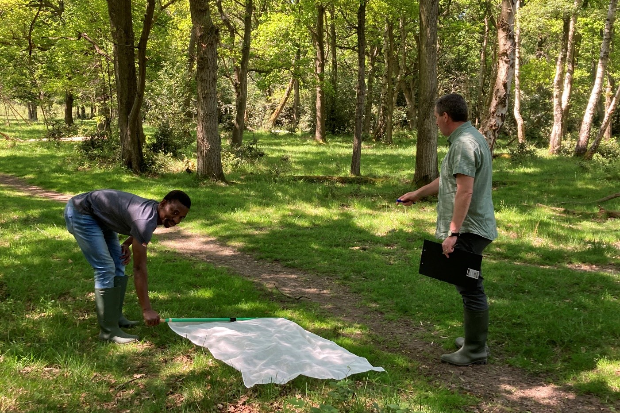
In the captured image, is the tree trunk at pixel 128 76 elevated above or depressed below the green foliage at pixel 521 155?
above

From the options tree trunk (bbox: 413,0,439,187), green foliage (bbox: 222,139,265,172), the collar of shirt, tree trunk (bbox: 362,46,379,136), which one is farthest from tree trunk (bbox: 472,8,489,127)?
the collar of shirt

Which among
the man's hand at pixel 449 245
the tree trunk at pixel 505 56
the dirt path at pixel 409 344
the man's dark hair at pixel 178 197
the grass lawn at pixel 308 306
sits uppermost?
the tree trunk at pixel 505 56

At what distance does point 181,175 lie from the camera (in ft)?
53.0

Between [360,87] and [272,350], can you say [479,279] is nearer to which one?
[272,350]

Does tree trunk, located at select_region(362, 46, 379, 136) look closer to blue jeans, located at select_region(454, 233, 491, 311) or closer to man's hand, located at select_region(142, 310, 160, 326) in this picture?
blue jeans, located at select_region(454, 233, 491, 311)

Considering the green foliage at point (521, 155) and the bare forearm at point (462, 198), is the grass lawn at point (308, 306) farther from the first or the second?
the green foliage at point (521, 155)

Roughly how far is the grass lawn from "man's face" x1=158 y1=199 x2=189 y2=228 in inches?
49.3

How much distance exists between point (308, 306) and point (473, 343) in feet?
7.36

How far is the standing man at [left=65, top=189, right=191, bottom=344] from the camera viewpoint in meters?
4.56

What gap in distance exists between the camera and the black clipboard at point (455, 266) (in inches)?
184

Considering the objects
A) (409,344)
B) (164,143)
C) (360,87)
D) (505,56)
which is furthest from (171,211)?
(164,143)

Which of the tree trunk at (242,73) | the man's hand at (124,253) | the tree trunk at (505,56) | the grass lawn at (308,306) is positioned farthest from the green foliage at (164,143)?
the man's hand at (124,253)

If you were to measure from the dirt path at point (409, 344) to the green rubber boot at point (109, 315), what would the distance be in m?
2.22

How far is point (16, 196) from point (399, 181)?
1067 cm
